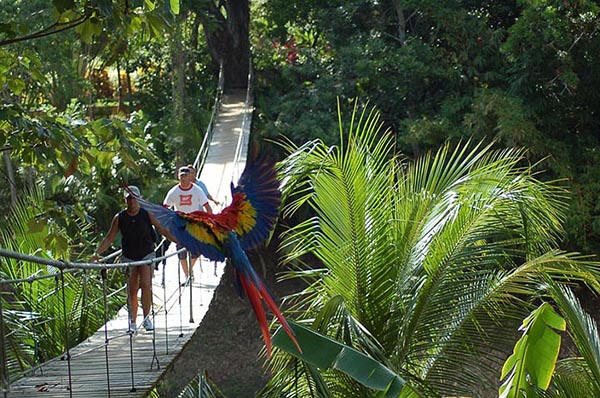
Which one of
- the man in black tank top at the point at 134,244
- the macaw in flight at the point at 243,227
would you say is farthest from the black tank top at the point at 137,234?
the macaw in flight at the point at 243,227

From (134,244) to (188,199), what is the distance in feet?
3.74

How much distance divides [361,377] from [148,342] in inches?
101

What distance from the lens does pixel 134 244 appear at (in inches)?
281

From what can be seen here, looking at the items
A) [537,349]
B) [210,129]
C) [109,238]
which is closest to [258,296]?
[537,349]

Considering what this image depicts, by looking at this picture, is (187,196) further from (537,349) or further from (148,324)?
(537,349)

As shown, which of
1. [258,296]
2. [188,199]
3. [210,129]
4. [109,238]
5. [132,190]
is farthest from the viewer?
[210,129]

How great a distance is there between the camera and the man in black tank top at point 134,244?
7035 millimetres

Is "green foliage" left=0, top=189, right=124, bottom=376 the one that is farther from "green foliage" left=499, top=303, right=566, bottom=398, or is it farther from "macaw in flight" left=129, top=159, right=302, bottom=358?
"green foliage" left=499, top=303, right=566, bottom=398

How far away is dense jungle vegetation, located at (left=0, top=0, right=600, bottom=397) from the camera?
6105 millimetres

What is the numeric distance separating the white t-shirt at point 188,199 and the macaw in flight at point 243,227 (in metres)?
3.14

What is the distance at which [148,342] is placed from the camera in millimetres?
7219

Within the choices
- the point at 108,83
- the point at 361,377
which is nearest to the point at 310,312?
the point at 361,377

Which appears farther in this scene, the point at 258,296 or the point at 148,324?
the point at 148,324

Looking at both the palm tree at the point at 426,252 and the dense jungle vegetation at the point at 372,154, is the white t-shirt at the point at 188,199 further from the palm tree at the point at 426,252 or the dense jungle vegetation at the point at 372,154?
the palm tree at the point at 426,252
